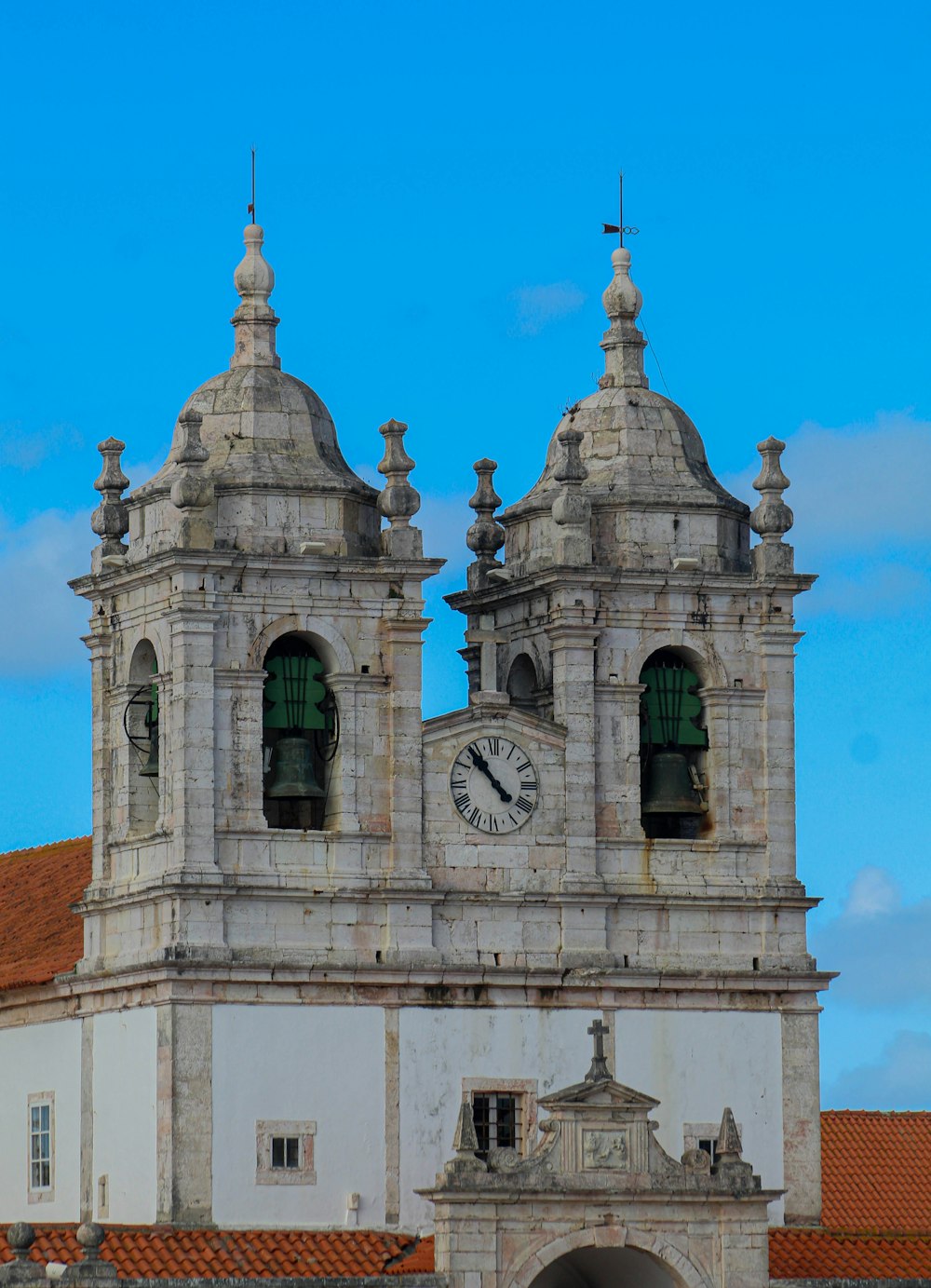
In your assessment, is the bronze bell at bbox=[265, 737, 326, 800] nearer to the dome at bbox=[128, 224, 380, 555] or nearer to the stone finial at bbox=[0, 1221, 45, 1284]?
the dome at bbox=[128, 224, 380, 555]

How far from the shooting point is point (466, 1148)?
57.4 m

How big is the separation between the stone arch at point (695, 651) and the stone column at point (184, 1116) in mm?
8778

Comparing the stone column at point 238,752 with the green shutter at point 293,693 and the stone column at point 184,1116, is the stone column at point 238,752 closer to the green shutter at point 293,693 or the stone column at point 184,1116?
the green shutter at point 293,693

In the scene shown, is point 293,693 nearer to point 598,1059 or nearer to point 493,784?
point 493,784

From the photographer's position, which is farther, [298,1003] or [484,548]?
[484,548]

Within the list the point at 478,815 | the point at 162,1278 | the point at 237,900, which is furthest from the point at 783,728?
the point at 162,1278

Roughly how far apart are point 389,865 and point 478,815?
63.0 inches

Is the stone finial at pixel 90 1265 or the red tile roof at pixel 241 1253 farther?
the red tile roof at pixel 241 1253

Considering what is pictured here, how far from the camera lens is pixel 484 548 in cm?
6588

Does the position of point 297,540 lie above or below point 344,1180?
above

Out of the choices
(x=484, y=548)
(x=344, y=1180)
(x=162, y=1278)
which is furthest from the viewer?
(x=484, y=548)

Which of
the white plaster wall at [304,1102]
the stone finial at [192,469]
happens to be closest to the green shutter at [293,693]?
the stone finial at [192,469]

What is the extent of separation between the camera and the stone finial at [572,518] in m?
62.8

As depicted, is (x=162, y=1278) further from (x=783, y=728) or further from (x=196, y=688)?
(x=783, y=728)
